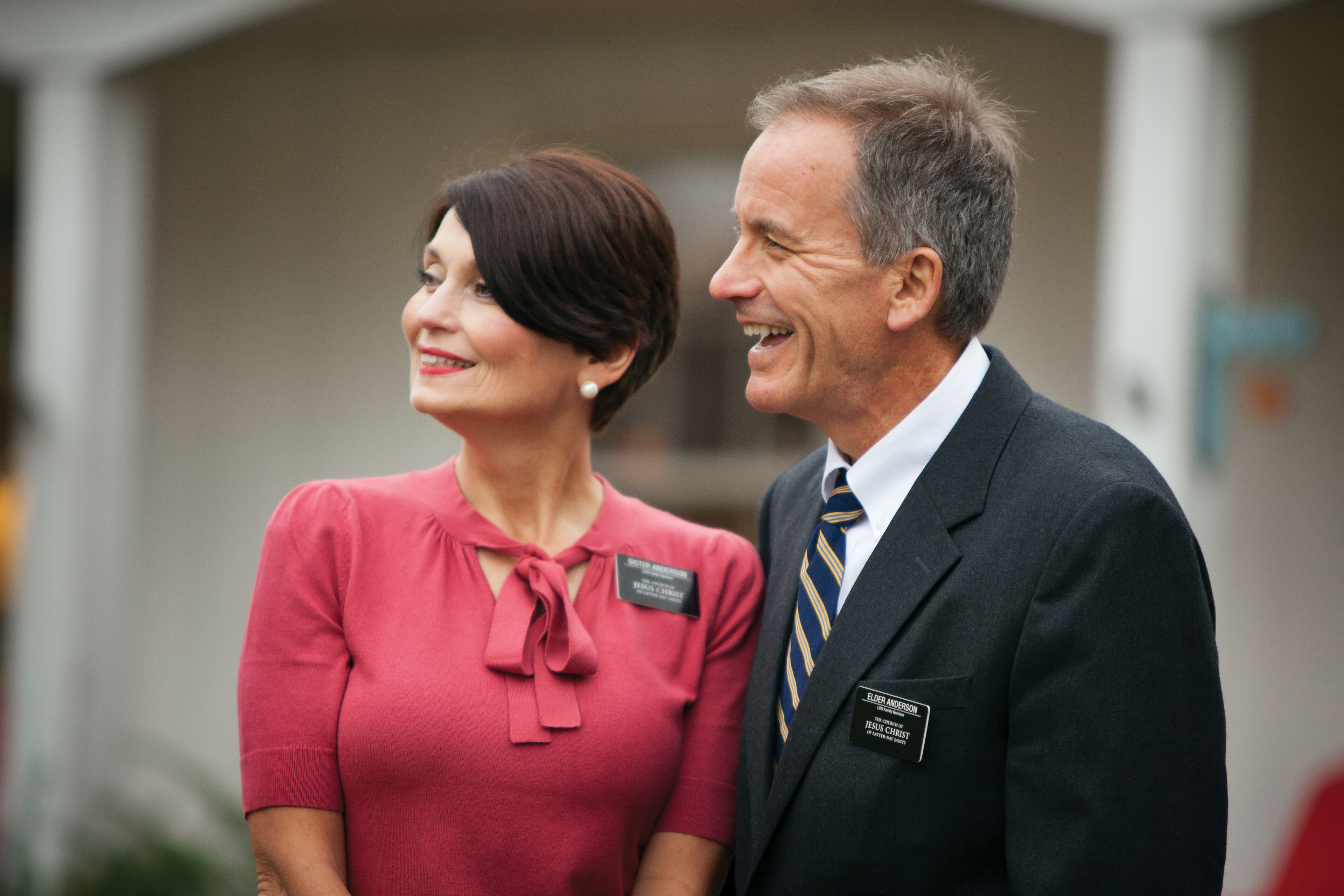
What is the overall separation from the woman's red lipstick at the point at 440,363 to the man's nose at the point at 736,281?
42 cm

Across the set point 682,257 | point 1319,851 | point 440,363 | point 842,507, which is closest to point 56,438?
point 682,257

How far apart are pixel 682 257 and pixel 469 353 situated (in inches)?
173

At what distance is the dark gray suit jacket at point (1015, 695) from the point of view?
1.65 m

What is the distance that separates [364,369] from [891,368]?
181 inches

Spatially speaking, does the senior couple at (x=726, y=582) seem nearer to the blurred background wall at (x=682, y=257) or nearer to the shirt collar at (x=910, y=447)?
the shirt collar at (x=910, y=447)

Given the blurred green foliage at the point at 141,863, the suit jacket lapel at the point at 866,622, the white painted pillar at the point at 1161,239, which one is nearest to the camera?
the suit jacket lapel at the point at 866,622

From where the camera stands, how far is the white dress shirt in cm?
206

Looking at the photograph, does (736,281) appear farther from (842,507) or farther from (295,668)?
(295,668)

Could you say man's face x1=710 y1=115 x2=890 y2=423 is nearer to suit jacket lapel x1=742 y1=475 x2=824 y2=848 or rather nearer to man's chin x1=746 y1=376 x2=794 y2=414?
man's chin x1=746 y1=376 x2=794 y2=414

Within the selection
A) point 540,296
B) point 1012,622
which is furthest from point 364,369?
point 1012,622

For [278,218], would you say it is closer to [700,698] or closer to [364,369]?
[364,369]

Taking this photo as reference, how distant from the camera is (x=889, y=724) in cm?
183

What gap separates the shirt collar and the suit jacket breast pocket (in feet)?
0.98

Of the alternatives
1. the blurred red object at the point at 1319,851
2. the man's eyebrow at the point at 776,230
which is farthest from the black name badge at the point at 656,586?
the blurred red object at the point at 1319,851
